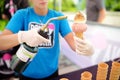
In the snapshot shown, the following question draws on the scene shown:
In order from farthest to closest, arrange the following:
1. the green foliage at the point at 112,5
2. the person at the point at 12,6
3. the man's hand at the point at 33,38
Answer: the green foliage at the point at 112,5 → the person at the point at 12,6 → the man's hand at the point at 33,38

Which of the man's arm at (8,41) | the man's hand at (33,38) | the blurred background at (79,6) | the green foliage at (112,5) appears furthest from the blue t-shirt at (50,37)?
the green foliage at (112,5)

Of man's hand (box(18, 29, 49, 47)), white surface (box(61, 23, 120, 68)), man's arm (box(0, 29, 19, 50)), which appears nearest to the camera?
man's hand (box(18, 29, 49, 47))

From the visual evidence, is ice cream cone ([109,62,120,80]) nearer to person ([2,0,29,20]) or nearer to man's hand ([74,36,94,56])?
A: man's hand ([74,36,94,56])

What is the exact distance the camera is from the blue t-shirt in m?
1.28

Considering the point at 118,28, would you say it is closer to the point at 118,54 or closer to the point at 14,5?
the point at 118,54

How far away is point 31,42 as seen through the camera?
97cm

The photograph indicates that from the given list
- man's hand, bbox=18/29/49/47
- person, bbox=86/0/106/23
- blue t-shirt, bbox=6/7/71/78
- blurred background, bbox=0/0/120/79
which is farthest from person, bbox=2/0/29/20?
man's hand, bbox=18/29/49/47

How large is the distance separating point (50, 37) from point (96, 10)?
1218mm

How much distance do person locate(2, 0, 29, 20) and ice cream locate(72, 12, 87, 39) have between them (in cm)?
139

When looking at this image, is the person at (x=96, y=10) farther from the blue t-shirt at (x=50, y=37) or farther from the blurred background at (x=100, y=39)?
the blue t-shirt at (x=50, y=37)

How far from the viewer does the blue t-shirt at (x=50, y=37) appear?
1277mm

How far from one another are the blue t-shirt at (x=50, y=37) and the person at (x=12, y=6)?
105 cm

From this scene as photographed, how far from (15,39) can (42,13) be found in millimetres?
304

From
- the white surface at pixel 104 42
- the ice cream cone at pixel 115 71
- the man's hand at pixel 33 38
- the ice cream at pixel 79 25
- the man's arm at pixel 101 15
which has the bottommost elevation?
the white surface at pixel 104 42
